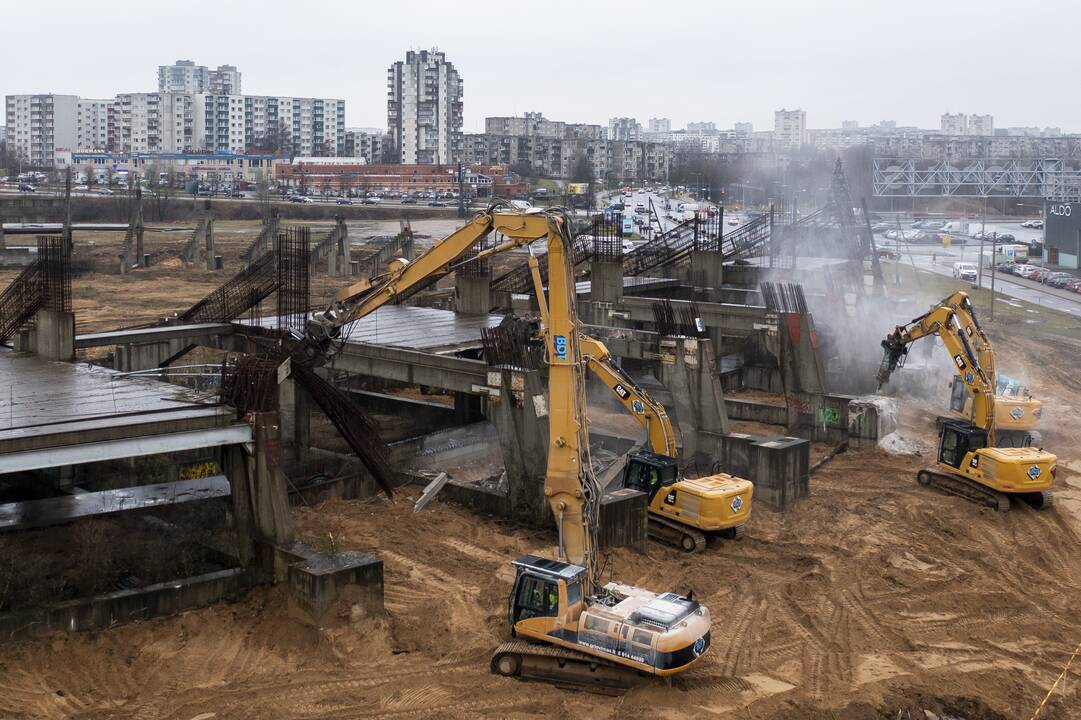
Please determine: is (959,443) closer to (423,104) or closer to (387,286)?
(387,286)

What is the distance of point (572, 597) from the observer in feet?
54.1

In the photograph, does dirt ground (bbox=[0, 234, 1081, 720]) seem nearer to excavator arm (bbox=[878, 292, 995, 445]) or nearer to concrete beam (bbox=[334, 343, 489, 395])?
concrete beam (bbox=[334, 343, 489, 395])

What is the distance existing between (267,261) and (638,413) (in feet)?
36.3

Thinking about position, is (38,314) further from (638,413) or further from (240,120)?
(240,120)

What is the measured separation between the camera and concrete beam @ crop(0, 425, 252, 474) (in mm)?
16719

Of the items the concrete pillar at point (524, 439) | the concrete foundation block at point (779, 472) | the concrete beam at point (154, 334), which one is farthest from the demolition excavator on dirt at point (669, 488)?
the concrete beam at point (154, 334)

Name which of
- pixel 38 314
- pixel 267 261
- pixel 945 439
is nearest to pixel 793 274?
pixel 945 439

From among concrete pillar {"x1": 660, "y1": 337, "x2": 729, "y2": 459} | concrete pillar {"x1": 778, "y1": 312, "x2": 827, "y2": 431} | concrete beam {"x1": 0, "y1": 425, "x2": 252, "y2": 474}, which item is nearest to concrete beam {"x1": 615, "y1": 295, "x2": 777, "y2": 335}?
concrete pillar {"x1": 778, "y1": 312, "x2": 827, "y2": 431}

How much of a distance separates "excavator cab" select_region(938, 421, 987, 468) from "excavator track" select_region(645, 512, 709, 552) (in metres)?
7.17

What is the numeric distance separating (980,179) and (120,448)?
309 ft

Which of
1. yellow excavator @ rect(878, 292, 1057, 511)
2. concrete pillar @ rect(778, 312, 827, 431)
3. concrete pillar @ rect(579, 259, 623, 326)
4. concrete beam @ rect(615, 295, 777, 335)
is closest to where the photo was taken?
yellow excavator @ rect(878, 292, 1057, 511)

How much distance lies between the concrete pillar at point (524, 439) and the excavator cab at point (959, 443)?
10190mm

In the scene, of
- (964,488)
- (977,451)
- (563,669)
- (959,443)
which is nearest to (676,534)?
(563,669)

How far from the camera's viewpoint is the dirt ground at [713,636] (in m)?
15.7
